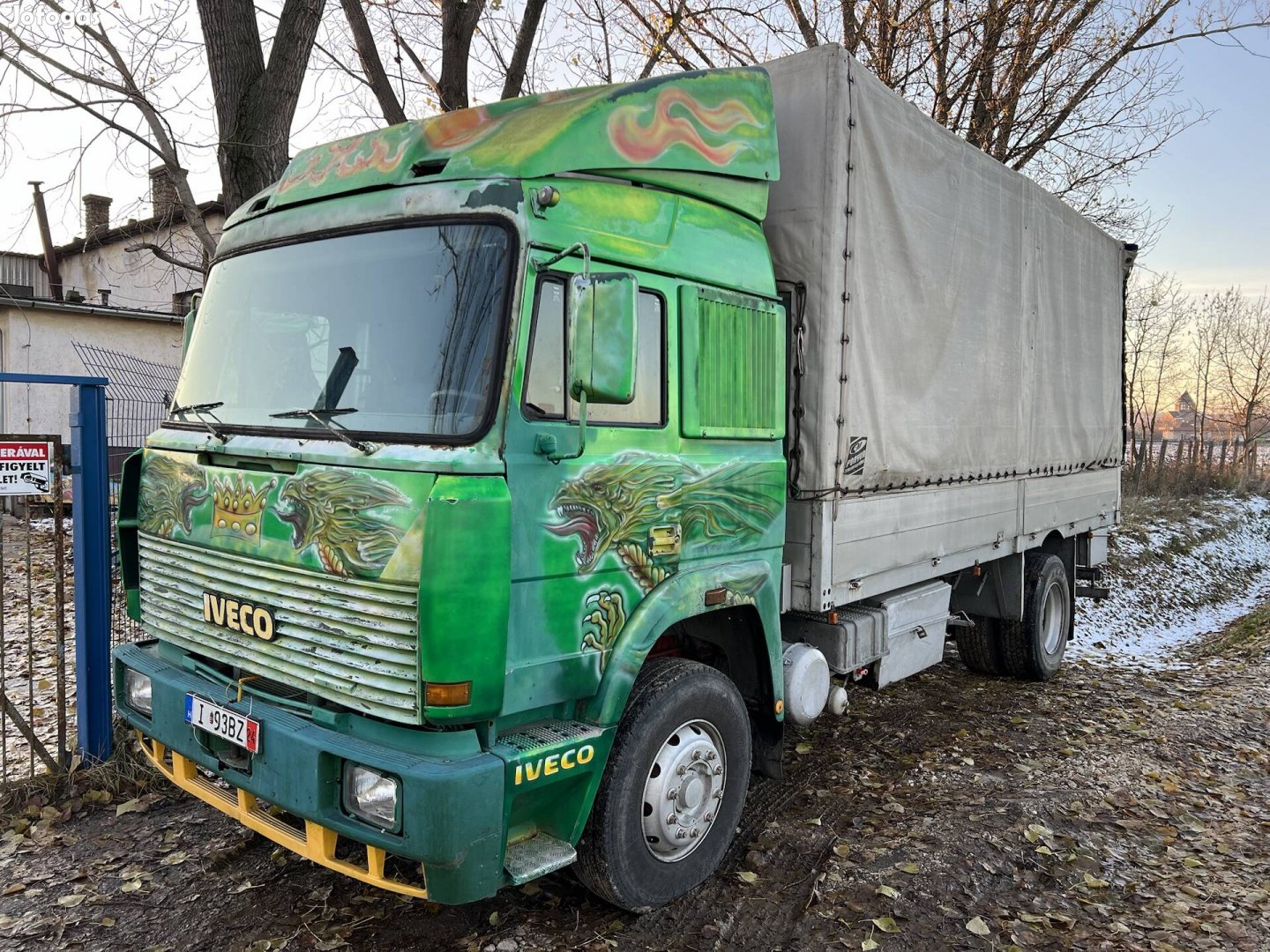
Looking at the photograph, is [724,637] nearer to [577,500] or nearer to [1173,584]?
[577,500]

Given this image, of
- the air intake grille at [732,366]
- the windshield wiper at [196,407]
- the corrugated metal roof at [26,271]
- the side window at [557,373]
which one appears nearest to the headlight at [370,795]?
the side window at [557,373]

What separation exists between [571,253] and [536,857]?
2.02 meters

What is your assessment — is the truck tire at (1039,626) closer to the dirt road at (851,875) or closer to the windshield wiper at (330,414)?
the dirt road at (851,875)

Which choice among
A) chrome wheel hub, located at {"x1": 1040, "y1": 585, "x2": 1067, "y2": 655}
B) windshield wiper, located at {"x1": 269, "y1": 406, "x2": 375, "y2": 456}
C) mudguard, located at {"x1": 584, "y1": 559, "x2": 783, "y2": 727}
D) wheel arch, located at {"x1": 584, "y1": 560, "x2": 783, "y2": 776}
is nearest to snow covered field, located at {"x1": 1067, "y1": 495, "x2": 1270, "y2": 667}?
chrome wheel hub, located at {"x1": 1040, "y1": 585, "x2": 1067, "y2": 655}

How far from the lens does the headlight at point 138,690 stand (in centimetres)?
359

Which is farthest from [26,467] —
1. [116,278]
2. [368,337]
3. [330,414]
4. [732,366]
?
[116,278]

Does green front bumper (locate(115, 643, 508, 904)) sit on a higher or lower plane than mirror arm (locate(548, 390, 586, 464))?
lower

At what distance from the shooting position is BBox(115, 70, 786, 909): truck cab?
9.06 feet

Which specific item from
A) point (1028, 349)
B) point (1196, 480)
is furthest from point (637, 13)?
point (1196, 480)

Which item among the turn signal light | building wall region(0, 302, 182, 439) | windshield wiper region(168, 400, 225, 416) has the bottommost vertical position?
the turn signal light

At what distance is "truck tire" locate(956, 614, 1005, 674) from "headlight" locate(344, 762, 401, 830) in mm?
5566

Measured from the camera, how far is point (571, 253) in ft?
9.83

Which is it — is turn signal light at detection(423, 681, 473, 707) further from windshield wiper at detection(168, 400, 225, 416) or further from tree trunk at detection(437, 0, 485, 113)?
tree trunk at detection(437, 0, 485, 113)

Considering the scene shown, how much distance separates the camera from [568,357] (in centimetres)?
299
